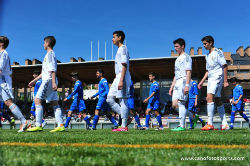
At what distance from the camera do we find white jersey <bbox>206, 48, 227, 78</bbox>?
586 centimetres

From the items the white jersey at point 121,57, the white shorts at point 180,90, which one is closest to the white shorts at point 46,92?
the white jersey at point 121,57

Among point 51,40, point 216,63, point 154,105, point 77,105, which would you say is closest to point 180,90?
point 216,63

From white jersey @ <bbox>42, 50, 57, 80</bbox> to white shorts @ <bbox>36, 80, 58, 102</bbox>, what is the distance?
0.13 meters

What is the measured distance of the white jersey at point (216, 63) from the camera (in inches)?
231

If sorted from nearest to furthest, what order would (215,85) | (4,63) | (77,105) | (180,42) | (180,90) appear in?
(4,63), (215,85), (180,90), (180,42), (77,105)

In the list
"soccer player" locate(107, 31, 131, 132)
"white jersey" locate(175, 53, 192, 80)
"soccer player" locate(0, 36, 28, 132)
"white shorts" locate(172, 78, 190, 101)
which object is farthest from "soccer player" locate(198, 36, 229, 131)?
"soccer player" locate(0, 36, 28, 132)

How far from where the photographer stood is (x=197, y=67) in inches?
1061

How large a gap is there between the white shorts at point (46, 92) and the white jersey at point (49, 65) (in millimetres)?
134

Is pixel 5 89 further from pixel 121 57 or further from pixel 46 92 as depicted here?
pixel 121 57

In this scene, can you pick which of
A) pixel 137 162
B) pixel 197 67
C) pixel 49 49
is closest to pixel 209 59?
pixel 49 49

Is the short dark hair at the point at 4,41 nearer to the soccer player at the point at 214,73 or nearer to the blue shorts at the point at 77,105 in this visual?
the blue shorts at the point at 77,105

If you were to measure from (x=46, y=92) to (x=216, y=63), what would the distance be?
3.89 meters

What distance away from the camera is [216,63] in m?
5.90

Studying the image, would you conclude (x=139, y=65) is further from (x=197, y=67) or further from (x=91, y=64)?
(x=197, y=67)
